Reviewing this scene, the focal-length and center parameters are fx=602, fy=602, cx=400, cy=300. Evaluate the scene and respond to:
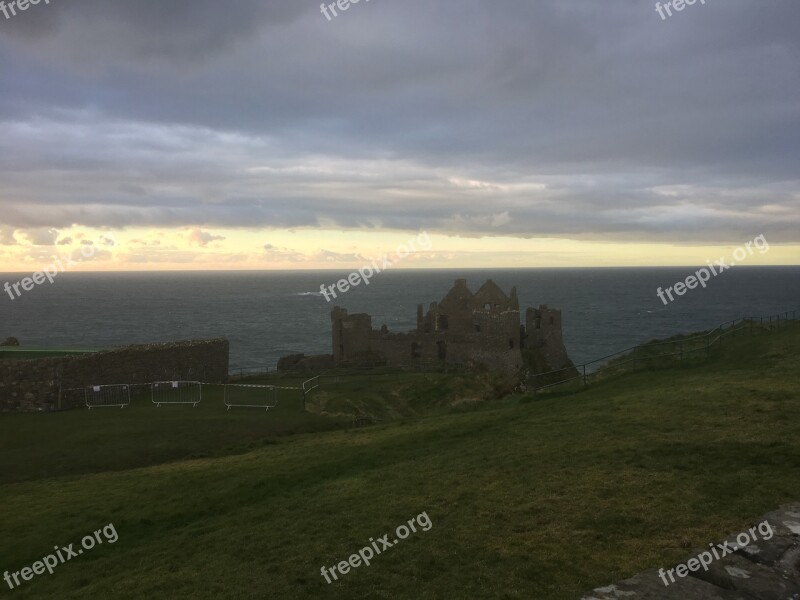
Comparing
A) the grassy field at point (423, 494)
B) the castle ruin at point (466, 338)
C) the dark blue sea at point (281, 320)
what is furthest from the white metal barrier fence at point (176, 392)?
the dark blue sea at point (281, 320)

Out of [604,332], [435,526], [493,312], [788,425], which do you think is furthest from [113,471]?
[604,332]

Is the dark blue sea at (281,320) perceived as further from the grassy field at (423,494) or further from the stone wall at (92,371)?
the grassy field at (423,494)

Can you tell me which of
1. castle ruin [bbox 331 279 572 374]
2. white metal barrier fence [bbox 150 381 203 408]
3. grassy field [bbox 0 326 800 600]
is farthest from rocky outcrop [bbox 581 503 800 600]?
castle ruin [bbox 331 279 572 374]

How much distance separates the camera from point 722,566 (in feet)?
26.2

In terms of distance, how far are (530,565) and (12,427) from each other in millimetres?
22100

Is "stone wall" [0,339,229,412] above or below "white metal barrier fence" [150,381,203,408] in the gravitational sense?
above

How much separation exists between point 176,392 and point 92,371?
4.10 meters

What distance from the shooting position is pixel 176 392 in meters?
30.9

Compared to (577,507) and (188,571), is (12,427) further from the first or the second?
(577,507)

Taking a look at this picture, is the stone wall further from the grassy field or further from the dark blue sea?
the dark blue sea

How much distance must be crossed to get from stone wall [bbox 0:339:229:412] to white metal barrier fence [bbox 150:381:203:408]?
1.04m

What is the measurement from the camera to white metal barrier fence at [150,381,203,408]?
1132 inches

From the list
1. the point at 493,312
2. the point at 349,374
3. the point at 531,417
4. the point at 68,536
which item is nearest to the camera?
the point at 68,536

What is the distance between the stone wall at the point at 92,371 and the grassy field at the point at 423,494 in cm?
543
